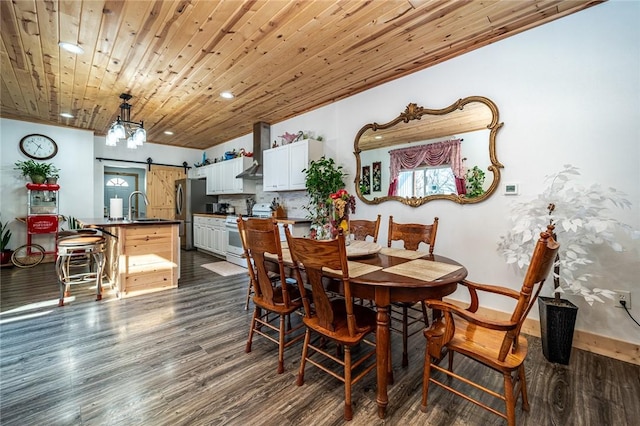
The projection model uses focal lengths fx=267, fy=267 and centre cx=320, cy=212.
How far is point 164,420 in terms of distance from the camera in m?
1.47

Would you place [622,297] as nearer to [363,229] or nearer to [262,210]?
[363,229]

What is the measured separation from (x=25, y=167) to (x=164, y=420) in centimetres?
604

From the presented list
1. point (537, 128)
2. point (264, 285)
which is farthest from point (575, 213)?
point (264, 285)

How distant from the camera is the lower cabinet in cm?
552

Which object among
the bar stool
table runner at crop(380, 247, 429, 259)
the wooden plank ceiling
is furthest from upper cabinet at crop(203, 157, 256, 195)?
table runner at crop(380, 247, 429, 259)

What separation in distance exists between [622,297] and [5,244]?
841 centimetres

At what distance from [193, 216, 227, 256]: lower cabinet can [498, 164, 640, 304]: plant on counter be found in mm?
4848

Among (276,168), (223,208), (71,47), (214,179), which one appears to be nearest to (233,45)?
(71,47)

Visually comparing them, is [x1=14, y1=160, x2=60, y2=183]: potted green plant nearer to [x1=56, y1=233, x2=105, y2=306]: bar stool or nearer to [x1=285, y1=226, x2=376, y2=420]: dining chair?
[x1=56, y1=233, x2=105, y2=306]: bar stool

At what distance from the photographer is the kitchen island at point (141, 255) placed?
3355mm

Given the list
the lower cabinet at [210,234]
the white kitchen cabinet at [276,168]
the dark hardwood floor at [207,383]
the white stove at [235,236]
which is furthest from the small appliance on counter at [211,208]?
the dark hardwood floor at [207,383]

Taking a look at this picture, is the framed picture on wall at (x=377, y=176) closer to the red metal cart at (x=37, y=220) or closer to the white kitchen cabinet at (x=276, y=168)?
the white kitchen cabinet at (x=276, y=168)

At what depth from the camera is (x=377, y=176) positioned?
3.61 metres

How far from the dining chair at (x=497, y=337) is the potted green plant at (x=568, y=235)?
0.62 m
